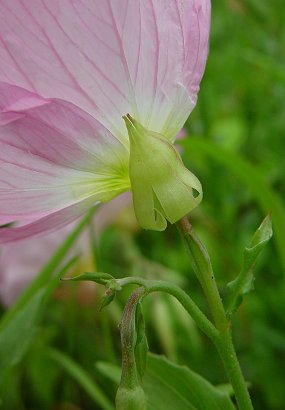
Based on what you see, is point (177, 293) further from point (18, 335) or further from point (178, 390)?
point (18, 335)

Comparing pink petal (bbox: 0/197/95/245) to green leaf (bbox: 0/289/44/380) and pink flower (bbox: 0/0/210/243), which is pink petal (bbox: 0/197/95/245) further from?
green leaf (bbox: 0/289/44/380)

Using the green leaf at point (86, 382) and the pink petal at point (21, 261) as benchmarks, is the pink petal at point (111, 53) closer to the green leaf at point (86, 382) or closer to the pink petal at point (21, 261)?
the green leaf at point (86, 382)

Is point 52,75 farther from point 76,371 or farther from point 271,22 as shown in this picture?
point 271,22

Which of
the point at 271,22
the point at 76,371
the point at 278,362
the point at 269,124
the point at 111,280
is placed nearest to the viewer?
the point at 111,280

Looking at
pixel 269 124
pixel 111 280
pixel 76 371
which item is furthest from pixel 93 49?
pixel 269 124

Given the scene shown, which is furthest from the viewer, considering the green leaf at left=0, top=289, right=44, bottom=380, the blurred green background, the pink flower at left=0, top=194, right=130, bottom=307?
the pink flower at left=0, top=194, right=130, bottom=307

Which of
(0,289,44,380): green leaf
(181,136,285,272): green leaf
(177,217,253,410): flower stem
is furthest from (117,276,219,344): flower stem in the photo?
(181,136,285,272): green leaf

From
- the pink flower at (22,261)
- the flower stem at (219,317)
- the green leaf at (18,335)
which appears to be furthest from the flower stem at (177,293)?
the pink flower at (22,261)
